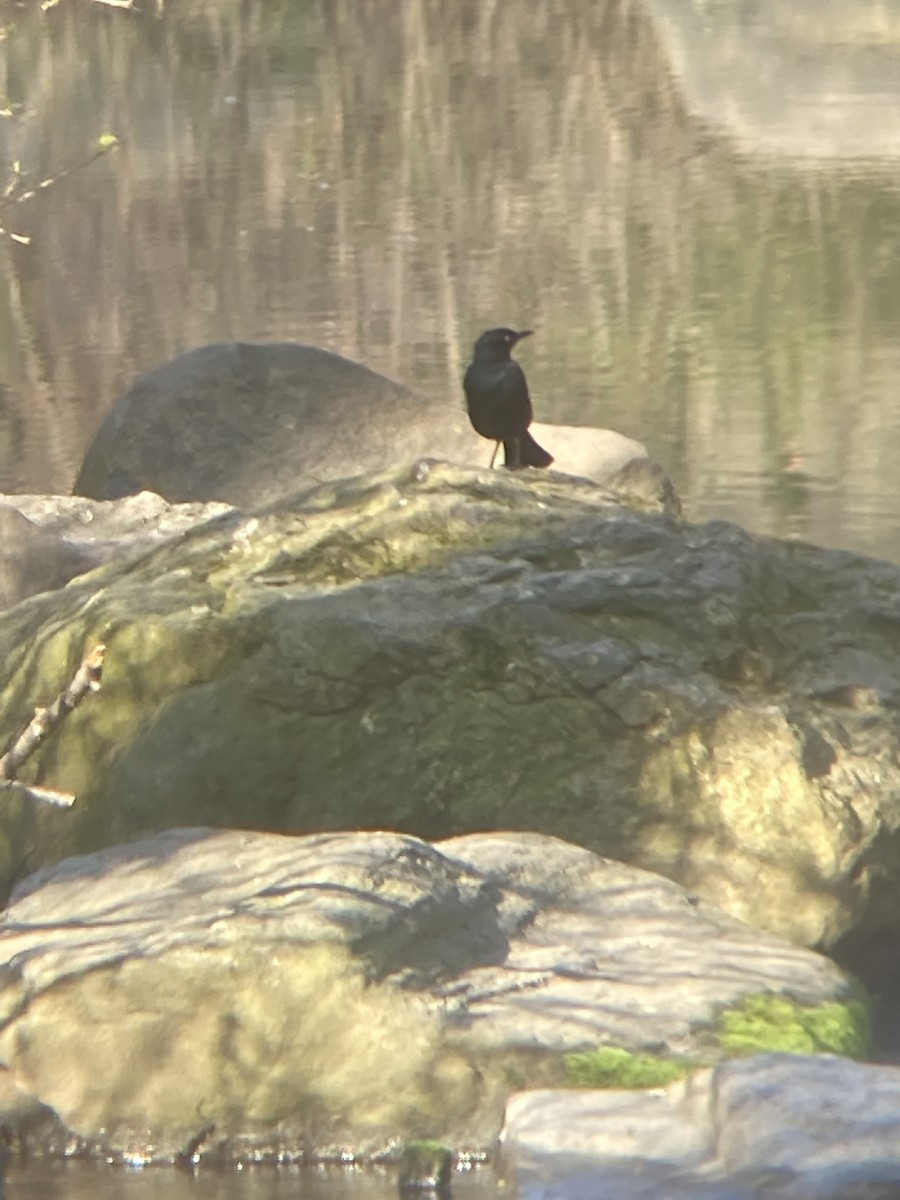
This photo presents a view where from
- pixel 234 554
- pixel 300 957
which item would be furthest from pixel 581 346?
pixel 300 957

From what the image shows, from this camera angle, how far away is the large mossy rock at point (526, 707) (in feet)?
15.1

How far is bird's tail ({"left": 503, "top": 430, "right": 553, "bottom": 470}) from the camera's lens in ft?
25.2

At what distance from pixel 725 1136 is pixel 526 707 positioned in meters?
1.39

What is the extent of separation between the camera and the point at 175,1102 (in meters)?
3.86

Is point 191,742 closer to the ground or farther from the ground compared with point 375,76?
farther from the ground

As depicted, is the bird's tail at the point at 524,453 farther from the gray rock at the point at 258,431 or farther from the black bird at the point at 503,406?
the gray rock at the point at 258,431

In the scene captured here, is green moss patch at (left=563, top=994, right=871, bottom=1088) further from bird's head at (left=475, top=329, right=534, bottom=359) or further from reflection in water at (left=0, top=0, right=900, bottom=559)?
reflection in water at (left=0, top=0, right=900, bottom=559)

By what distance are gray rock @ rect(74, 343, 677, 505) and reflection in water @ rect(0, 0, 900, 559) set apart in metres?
0.99

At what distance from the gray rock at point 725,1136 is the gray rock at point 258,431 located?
16.0 feet

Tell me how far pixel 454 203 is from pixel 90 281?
2.84m

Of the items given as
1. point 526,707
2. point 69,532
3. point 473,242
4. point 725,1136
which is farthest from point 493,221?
point 725,1136

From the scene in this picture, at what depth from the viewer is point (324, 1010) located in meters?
3.85

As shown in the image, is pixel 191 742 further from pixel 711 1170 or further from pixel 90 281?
pixel 90 281

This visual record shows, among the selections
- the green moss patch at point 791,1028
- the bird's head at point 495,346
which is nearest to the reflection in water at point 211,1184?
the green moss patch at point 791,1028
